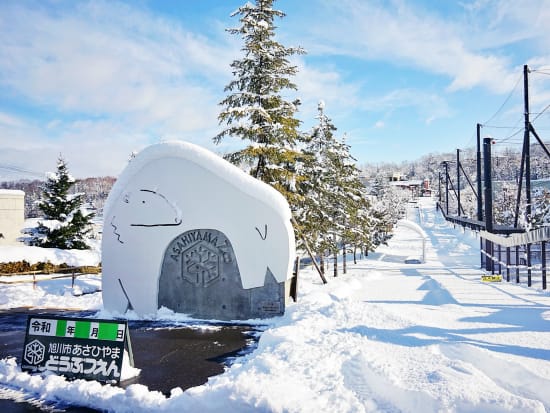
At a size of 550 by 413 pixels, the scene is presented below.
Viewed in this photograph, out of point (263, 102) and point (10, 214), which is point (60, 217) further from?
point (263, 102)

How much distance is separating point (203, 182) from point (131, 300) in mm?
3897

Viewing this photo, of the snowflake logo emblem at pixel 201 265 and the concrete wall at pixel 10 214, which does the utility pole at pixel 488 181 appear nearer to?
the snowflake logo emblem at pixel 201 265

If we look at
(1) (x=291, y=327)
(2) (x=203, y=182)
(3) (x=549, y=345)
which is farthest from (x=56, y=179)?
(3) (x=549, y=345)

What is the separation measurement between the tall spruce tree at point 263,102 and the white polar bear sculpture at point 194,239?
4.30m

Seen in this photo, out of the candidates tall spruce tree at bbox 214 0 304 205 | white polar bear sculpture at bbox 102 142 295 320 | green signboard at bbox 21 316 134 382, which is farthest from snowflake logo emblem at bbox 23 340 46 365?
tall spruce tree at bbox 214 0 304 205

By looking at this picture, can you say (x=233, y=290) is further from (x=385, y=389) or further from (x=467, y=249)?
(x=467, y=249)

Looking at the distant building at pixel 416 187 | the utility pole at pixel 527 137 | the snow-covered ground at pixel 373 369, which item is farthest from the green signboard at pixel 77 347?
the distant building at pixel 416 187

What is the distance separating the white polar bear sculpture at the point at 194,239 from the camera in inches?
392

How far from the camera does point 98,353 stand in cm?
629

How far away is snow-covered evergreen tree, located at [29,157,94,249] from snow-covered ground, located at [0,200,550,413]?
19744 mm

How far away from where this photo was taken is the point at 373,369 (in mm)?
5723

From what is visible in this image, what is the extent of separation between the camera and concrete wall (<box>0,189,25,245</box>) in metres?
30.2

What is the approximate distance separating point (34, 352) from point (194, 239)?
4571 millimetres

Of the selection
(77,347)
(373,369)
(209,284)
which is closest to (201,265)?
(209,284)
